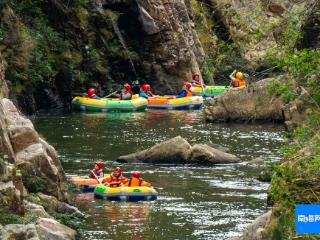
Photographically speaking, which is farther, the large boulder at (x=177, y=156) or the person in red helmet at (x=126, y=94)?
the person in red helmet at (x=126, y=94)

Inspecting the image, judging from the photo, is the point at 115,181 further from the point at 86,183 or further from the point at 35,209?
the point at 35,209

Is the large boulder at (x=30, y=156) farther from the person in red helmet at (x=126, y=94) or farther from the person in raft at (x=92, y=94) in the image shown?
the person in red helmet at (x=126, y=94)

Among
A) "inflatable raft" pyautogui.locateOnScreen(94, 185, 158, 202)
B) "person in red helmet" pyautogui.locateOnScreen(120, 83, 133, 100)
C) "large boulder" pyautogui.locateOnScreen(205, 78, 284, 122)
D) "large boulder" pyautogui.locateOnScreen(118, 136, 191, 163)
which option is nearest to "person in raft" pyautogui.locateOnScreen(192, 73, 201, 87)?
"person in red helmet" pyautogui.locateOnScreen(120, 83, 133, 100)

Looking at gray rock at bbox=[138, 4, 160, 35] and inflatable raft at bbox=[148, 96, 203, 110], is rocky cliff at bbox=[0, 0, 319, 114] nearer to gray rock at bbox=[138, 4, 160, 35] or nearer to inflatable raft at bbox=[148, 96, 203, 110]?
gray rock at bbox=[138, 4, 160, 35]

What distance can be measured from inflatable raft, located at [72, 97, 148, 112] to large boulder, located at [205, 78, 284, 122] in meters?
6.11

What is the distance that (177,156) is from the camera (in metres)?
34.4

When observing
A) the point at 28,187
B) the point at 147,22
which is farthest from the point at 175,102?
the point at 28,187

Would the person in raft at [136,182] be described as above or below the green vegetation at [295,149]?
below

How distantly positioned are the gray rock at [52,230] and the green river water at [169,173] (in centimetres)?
130

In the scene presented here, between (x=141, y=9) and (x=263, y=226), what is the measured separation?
3614 cm

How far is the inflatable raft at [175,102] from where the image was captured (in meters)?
51.2

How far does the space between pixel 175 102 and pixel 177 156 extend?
17172 millimetres

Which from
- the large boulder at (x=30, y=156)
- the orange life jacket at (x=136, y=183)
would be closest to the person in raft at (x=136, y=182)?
the orange life jacket at (x=136, y=183)

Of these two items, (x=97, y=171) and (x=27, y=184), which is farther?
(x=97, y=171)
